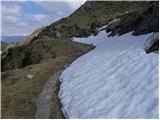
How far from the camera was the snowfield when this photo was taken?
1917cm

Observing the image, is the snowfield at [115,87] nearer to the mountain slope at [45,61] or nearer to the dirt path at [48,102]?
the dirt path at [48,102]

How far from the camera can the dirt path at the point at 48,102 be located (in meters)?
22.9

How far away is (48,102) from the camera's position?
25.4 meters

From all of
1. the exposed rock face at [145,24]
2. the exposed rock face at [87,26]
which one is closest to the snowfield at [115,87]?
the exposed rock face at [145,24]

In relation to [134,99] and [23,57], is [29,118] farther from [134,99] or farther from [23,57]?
[23,57]

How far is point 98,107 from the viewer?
20.8 meters

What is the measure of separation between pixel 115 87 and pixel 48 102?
18.8ft

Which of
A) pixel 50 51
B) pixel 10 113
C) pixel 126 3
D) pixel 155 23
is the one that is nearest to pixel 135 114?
pixel 10 113

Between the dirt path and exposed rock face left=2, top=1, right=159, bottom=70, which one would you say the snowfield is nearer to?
the dirt path

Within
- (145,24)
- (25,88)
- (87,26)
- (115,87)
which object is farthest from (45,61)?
(87,26)

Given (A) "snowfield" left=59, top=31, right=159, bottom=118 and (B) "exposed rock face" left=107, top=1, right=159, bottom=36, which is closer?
(A) "snowfield" left=59, top=31, right=159, bottom=118

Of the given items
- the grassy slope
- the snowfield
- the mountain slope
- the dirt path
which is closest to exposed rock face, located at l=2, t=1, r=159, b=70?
the mountain slope

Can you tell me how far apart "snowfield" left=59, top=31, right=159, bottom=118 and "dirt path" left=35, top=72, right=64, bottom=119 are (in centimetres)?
56

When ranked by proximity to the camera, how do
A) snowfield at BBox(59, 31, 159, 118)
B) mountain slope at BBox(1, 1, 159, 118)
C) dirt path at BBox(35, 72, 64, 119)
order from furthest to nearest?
mountain slope at BBox(1, 1, 159, 118)
dirt path at BBox(35, 72, 64, 119)
snowfield at BBox(59, 31, 159, 118)
